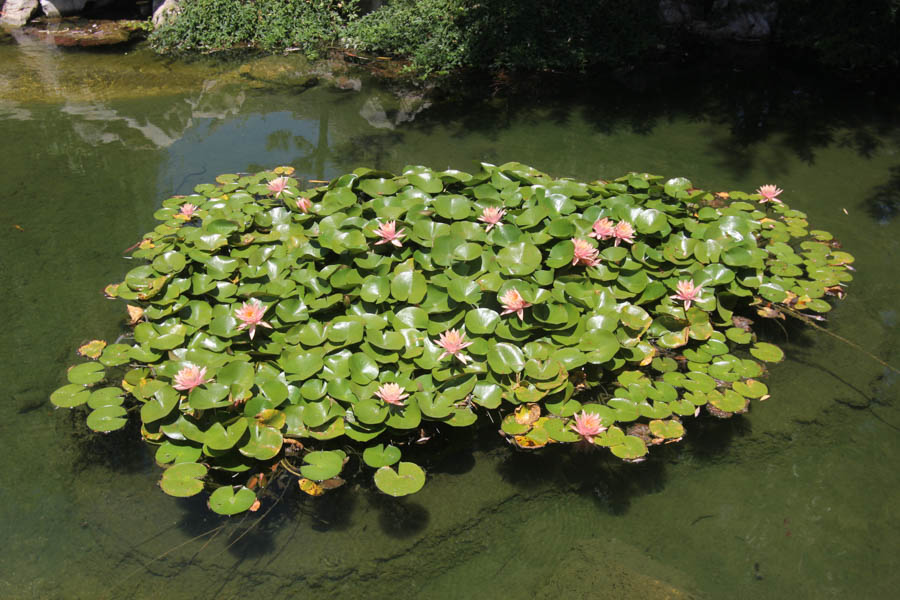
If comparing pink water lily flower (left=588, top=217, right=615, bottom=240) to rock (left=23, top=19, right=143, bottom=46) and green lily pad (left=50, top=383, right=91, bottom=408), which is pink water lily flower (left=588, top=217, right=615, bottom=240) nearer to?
green lily pad (left=50, top=383, right=91, bottom=408)

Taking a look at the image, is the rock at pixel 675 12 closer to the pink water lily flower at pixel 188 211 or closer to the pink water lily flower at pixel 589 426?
the pink water lily flower at pixel 188 211

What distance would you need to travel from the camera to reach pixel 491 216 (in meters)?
Result: 2.73

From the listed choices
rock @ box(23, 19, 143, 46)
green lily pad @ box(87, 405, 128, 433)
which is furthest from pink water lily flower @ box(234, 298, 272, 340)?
rock @ box(23, 19, 143, 46)

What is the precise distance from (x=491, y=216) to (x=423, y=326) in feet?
1.96

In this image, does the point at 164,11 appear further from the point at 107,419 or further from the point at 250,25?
the point at 107,419

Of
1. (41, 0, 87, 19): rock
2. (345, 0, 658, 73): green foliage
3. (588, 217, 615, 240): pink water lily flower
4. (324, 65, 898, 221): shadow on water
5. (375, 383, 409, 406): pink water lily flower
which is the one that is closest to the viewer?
(375, 383, 409, 406): pink water lily flower

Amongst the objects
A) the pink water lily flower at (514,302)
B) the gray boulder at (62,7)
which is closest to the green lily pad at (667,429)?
the pink water lily flower at (514,302)

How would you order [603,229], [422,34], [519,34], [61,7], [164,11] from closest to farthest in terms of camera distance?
[603,229]
[519,34]
[422,34]
[164,11]
[61,7]

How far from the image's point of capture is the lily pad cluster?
91.0 inches

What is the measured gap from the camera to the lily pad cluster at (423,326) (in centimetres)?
231

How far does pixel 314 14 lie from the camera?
21.7 feet

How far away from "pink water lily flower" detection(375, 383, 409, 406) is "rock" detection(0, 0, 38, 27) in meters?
7.91

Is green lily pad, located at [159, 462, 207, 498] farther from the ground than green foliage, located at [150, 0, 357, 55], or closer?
closer

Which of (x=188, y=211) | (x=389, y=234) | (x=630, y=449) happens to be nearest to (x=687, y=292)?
(x=630, y=449)
